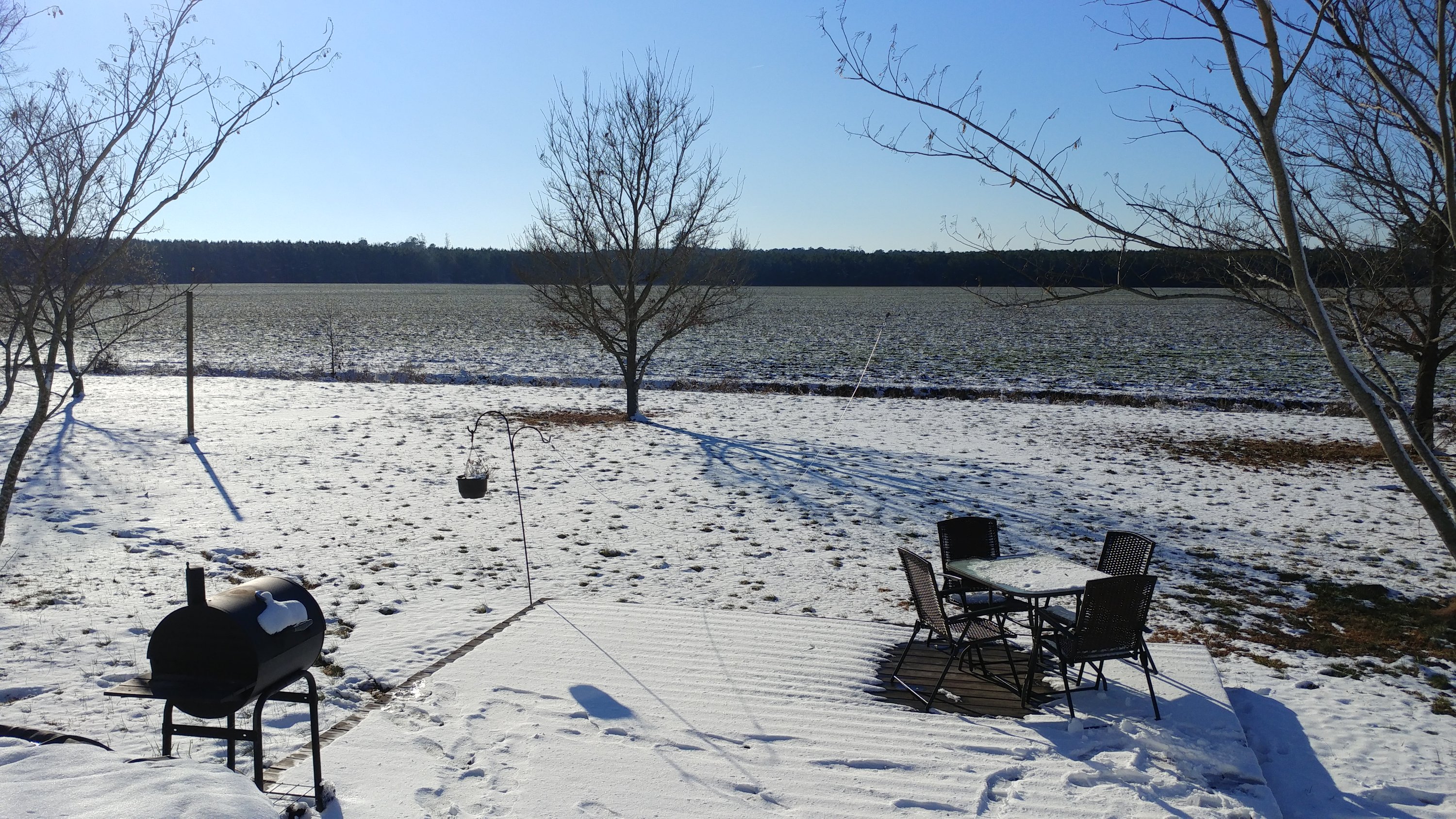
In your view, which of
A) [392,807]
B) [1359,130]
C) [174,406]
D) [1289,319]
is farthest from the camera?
[174,406]

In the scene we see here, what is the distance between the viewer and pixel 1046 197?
13.5 feet

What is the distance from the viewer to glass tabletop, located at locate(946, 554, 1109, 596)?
5.27m

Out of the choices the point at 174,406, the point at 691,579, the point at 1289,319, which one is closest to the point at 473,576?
the point at 691,579

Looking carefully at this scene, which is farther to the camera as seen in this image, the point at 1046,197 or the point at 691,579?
the point at 691,579

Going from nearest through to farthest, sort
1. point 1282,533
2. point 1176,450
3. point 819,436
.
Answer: point 1282,533, point 1176,450, point 819,436

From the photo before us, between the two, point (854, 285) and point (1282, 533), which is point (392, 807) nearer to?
point (1282, 533)

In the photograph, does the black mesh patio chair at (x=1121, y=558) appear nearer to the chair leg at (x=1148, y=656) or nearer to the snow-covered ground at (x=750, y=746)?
the chair leg at (x=1148, y=656)

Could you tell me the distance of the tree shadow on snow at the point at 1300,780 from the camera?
421 cm

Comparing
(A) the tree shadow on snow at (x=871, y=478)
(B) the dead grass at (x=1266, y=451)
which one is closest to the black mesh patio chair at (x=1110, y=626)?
Answer: (A) the tree shadow on snow at (x=871, y=478)

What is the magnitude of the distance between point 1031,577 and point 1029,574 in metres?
0.10

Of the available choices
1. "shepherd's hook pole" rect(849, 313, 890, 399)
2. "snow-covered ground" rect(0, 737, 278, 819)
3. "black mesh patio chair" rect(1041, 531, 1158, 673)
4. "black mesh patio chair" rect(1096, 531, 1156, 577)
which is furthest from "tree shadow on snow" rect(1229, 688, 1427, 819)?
"shepherd's hook pole" rect(849, 313, 890, 399)

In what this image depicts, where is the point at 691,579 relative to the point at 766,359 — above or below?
below

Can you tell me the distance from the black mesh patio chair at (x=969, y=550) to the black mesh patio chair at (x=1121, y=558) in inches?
10.8

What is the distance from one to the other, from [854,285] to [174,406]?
86.7 meters
